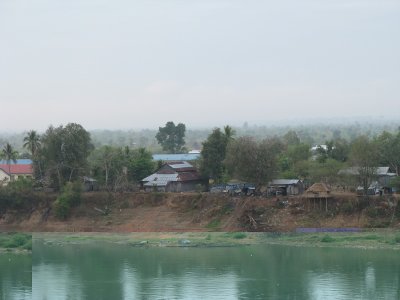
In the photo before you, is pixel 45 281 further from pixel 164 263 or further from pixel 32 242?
pixel 32 242

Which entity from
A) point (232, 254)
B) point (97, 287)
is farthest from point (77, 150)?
point (97, 287)

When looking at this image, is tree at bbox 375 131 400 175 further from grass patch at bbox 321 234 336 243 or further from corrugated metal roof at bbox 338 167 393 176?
grass patch at bbox 321 234 336 243

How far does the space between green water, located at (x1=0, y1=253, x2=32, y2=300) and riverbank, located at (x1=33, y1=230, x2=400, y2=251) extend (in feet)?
17.7

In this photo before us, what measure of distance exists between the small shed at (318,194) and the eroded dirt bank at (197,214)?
12 cm

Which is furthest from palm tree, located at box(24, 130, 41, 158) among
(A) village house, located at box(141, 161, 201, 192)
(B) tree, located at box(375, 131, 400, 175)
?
(B) tree, located at box(375, 131, 400, 175)

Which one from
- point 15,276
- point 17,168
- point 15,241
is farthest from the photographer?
point 17,168

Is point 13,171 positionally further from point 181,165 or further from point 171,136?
point 171,136

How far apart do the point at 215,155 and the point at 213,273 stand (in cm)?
1381

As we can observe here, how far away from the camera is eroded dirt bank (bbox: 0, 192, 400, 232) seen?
3759cm

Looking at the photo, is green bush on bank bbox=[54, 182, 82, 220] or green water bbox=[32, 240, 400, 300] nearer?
green water bbox=[32, 240, 400, 300]

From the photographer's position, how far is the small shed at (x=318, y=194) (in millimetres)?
38312

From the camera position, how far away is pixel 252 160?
38.7 m

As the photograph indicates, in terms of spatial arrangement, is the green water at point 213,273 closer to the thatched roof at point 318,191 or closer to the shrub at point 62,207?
the shrub at point 62,207

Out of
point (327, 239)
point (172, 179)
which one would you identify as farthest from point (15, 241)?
point (327, 239)
